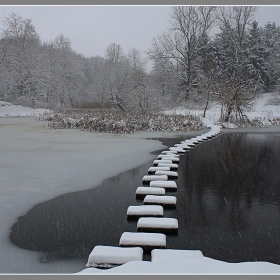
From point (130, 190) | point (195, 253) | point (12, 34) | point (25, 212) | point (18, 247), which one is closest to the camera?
point (195, 253)

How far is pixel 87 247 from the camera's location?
276 centimetres

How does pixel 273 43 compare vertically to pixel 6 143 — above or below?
above

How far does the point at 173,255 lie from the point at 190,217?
103cm

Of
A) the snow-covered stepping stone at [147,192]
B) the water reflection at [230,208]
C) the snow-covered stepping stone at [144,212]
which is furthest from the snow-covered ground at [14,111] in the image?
the snow-covered stepping stone at [144,212]

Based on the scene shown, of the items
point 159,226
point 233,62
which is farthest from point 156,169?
point 233,62

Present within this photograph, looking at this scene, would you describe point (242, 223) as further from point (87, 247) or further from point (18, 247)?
point (18, 247)

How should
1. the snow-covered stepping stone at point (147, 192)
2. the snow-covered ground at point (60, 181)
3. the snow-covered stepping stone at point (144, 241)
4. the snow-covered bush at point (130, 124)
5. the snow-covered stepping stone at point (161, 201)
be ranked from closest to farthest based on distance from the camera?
1. the snow-covered ground at point (60, 181)
2. the snow-covered stepping stone at point (144, 241)
3. the snow-covered stepping stone at point (161, 201)
4. the snow-covered stepping stone at point (147, 192)
5. the snow-covered bush at point (130, 124)

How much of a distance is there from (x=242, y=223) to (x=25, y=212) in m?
2.73

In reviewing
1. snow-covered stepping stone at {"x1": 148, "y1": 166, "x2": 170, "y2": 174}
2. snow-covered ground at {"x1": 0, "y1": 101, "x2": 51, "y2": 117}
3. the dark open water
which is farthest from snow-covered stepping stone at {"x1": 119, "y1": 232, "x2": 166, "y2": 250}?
snow-covered ground at {"x1": 0, "y1": 101, "x2": 51, "y2": 117}

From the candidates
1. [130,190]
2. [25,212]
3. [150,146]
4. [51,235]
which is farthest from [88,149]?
[51,235]

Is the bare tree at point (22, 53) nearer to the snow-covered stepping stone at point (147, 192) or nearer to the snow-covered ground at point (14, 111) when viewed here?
the snow-covered ground at point (14, 111)

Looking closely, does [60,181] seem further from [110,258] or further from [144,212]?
[110,258]

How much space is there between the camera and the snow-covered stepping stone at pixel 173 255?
2.38 metres

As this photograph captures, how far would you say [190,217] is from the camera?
3441mm
